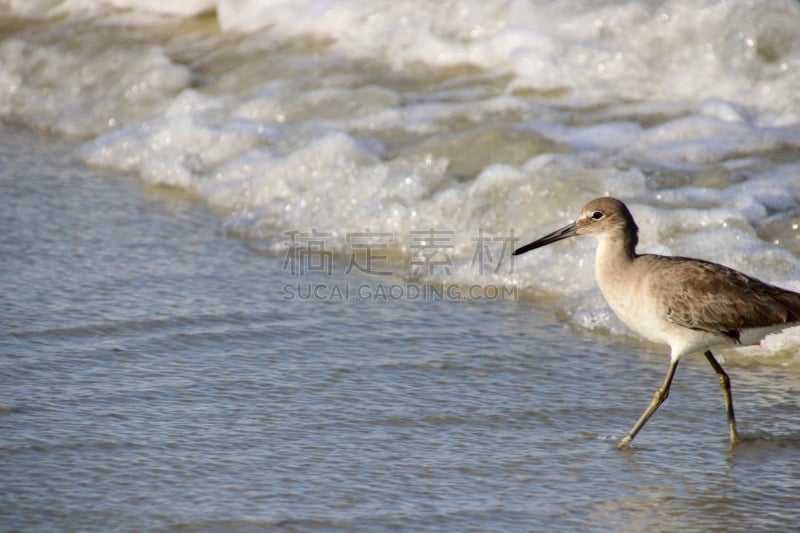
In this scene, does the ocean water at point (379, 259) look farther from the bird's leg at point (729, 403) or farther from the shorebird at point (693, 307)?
the shorebird at point (693, 307)

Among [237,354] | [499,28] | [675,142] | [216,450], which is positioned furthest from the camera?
[499,28]

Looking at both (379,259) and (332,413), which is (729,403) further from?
(379,259)

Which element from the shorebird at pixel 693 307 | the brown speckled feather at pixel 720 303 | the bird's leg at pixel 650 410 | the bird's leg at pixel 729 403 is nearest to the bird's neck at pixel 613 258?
the shorebird at pixel 693 307

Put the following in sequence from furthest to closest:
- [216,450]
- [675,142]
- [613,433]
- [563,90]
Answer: [563,90]
[675,142]
[613,433]
[216,450]

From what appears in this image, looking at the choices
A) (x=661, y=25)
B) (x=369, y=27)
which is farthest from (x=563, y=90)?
(x=369, y=27)

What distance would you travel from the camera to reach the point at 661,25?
848cm

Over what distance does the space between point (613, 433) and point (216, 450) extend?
5.14 ft

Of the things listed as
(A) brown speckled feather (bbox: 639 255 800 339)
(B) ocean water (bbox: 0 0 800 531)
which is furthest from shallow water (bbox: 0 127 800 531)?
(A) brown speckled feather (bbox: 639 255 800 339)

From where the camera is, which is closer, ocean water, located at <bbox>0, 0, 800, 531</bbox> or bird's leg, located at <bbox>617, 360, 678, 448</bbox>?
ocean water, located at <bbox>0, 0, 800, 531</bbox>

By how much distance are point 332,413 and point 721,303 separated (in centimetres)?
163

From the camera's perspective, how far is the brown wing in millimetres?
4512

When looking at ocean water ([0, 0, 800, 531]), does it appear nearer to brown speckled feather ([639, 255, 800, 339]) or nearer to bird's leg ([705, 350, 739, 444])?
bird's leg ([705, 350, 739, 444])

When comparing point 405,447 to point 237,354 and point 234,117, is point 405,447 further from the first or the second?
point 234,117

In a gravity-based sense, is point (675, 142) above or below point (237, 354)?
above
